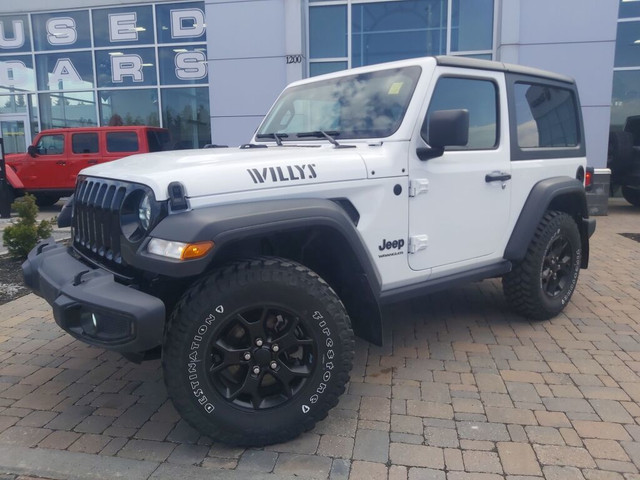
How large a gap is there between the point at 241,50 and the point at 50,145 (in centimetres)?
492

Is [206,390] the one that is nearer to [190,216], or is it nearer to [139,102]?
[190,216]

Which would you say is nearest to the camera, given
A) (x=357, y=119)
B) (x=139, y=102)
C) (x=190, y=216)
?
(x=190, y=216)

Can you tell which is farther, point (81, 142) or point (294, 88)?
point (81, 142)

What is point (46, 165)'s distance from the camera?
12539 mm

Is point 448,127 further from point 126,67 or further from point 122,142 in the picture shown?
point 126,67

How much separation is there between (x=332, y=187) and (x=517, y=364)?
1.86 m

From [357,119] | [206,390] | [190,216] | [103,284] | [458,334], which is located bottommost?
[458,334]

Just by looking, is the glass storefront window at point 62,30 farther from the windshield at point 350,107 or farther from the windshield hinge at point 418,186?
the windshield hinge at point 418,186

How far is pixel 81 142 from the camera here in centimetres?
1245

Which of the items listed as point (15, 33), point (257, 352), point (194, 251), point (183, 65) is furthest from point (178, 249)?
point (15, 33)

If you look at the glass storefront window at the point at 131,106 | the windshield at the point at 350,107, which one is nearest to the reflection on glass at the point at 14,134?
the glass storefront window at the point at 131,106

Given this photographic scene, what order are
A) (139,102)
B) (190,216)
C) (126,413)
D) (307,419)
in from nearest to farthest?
1. (190,216)
2. (307,419)
3. (126,413)
4. (139,102)

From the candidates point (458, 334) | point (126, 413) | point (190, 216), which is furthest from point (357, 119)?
point (126, 413)

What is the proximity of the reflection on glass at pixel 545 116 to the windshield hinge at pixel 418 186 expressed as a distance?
113 cm
